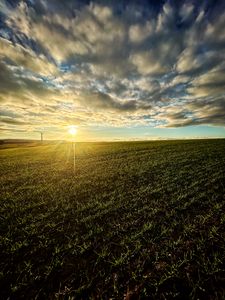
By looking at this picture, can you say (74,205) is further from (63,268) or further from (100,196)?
(63,268)

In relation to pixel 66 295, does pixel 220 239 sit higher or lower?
higher

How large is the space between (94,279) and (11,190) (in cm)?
1075

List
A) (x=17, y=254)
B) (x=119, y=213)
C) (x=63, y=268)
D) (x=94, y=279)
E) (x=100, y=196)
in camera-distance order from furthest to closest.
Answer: (x=100, y=196), (x=119, y=213), (x=17, y=254), (x=63, y=268), (x=94, y=279)

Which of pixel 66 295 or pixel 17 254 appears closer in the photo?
pixel 66 295

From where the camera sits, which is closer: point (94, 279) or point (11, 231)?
point (94, 279)

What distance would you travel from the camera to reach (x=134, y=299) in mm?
3936

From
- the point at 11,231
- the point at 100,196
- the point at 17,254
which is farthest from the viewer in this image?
the point at 100,196

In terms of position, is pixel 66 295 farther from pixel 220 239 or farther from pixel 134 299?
pixel 220 239

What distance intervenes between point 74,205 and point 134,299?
594 cm

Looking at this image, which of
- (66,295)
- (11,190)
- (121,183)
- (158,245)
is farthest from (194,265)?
(11,190)

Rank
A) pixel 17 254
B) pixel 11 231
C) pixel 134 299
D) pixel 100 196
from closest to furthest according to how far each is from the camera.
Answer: pixel 134 299, pixel 17 254, pixel 11 231, pixel 100 196

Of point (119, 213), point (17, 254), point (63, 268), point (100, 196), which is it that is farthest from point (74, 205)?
point (63, 268)

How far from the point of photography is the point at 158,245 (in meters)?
5.59

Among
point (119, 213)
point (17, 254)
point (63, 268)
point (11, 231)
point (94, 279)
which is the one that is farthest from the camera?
point (119, 213)
